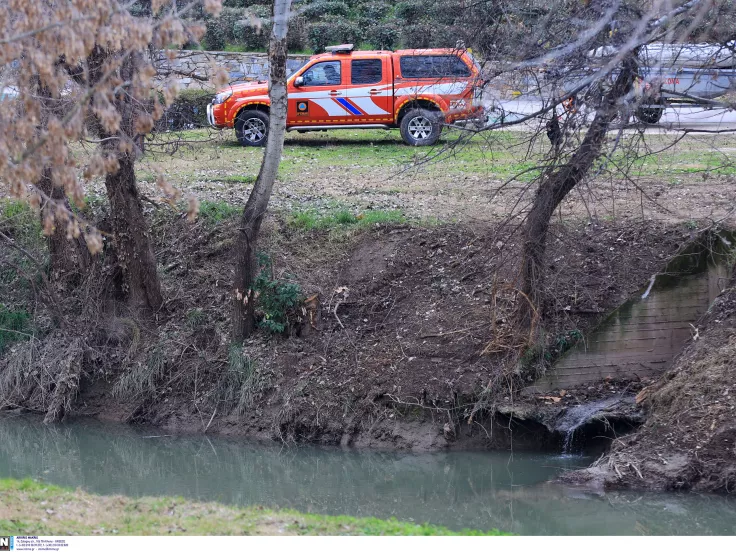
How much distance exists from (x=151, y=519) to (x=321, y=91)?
12259 millimetres

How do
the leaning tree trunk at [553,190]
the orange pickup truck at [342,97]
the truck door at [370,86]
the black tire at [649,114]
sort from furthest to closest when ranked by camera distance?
the truck door at [370,86] → the orange pickup truck at [342,97] → the leaning tree trunk at [553,190] → the black tire at [649,114]

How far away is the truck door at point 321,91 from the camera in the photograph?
57.2 feet

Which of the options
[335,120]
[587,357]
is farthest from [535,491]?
[335,120]

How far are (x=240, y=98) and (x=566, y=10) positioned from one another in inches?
338

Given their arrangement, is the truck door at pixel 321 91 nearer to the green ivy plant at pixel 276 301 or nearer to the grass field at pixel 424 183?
the grass field at pixel 424 183

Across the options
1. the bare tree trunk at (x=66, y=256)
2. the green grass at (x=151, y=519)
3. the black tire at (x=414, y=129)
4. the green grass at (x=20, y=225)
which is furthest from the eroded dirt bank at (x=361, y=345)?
the black tire at (x=414, y=129)

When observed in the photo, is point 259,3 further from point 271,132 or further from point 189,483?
point 189,483

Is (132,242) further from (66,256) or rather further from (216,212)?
(216,212)

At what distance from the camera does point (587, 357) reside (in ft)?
36.3

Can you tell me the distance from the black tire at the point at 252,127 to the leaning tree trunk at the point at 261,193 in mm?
6417

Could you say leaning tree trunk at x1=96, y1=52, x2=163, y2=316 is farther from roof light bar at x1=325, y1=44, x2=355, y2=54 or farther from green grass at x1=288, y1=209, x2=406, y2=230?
roof light bar at x1=325, y1=44, x2=355, y2=54

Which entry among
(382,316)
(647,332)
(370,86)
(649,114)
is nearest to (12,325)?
(382,316)

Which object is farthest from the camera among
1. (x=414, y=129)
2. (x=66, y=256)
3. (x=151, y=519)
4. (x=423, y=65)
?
(x=414, y=129)

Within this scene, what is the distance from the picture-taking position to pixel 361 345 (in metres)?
11.6
